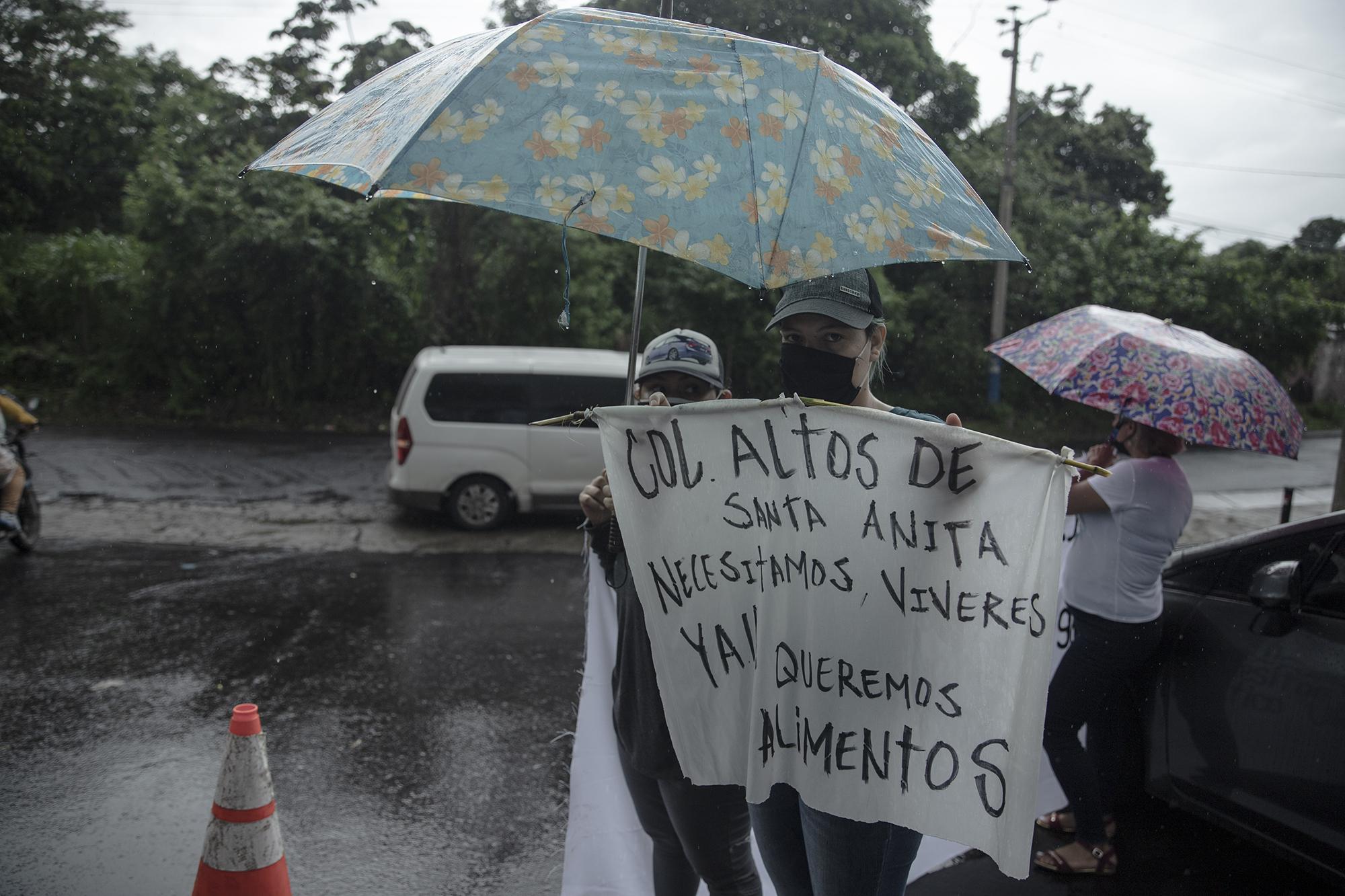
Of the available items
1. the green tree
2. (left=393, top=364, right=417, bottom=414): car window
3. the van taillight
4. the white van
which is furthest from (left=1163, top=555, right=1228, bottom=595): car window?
the green tree

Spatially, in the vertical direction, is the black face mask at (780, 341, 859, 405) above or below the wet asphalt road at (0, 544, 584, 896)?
above

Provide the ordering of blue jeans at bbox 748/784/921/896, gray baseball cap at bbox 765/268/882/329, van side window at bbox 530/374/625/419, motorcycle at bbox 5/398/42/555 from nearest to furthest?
blue jeans at bbox 748/784/921/896
gray baseball cap at bbox 765/268/882/329
motorcycle at bbox 5/398/42/555
van side window at bbox 530/374/625/419

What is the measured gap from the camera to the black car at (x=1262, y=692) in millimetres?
2906

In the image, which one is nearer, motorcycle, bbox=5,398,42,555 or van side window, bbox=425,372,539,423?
motorcycle, bbox=5,398,42,555

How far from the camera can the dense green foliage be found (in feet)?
52.7

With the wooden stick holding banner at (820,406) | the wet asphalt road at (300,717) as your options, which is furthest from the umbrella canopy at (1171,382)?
the wet asphalt road at (300,717)

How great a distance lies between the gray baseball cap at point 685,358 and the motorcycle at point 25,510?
723cm

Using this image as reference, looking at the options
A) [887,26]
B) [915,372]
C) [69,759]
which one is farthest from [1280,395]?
[915,372]

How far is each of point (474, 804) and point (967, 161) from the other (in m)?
17.7

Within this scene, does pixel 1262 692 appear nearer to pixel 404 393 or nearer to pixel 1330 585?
pixel 1330 585

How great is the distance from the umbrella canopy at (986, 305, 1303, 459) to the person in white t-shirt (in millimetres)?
162

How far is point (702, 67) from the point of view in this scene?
1958mm

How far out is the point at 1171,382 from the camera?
318 cm

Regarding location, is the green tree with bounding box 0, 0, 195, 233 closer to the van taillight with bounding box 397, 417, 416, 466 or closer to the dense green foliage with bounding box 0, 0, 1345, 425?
the dense green foliage with bounding box 0, 0, 1345, 425
